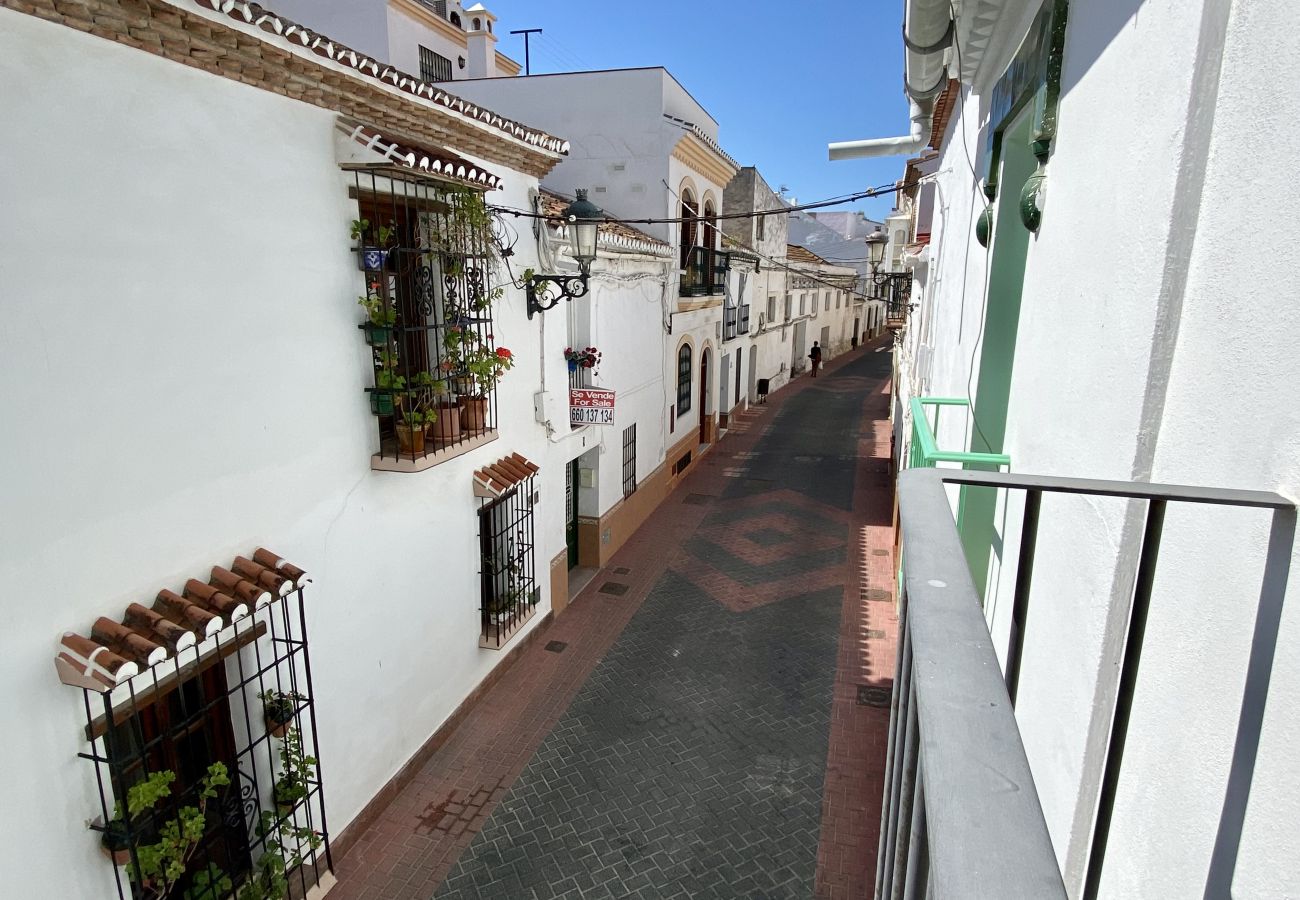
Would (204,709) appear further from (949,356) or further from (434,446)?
(949,356)

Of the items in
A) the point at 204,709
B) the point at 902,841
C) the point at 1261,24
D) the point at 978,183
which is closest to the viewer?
the point at 902,841

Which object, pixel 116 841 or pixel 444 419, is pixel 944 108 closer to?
pixel 444 419

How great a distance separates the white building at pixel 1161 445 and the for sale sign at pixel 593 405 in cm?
688

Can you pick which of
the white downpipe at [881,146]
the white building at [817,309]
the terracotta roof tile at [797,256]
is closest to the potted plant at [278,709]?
the white downpipe at [881,146]

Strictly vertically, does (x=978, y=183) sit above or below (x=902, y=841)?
above

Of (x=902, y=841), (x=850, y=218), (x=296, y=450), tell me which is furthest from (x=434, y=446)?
(x=850, y=218)

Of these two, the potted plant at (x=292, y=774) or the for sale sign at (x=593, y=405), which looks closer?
the potted plant at (x=292, y=774)

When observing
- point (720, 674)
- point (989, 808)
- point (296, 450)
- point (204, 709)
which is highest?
point (989, 808)

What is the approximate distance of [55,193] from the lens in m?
3.61

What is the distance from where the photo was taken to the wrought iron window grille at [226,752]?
4.00 m

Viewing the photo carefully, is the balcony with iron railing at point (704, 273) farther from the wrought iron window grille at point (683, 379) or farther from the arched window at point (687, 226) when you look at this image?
the wrought iron window grille at point (683, 379)

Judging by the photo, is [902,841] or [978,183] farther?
[978,183]

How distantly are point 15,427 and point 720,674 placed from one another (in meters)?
7.11

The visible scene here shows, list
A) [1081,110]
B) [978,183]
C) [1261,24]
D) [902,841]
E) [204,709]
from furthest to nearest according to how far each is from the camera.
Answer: [978,183] → [204,709] → [1081,110] → [1261,24] → [902,841]
